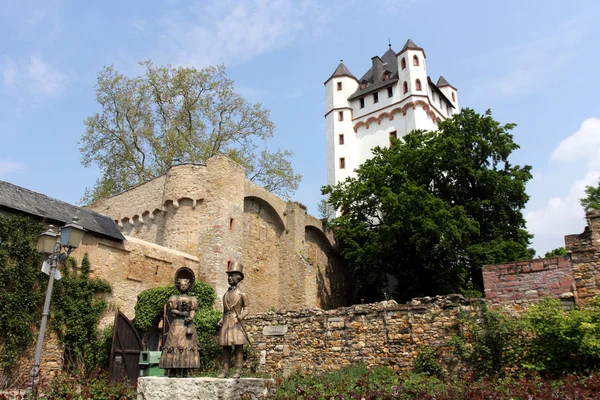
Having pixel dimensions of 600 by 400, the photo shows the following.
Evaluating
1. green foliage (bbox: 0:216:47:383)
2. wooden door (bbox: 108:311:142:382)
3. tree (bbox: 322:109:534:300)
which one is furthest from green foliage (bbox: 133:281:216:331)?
tree (bbox: 322:109:534:300)

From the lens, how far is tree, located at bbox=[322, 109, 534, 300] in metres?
20.4

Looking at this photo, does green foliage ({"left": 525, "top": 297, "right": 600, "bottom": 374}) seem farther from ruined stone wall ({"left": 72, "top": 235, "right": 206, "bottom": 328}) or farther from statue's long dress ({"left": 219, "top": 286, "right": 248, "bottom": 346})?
ruined stone wall ({"left": 72, "top": 235, "right": 206, "bottom": 328})

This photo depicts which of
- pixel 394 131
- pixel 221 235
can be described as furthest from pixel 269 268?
pixel 394 131

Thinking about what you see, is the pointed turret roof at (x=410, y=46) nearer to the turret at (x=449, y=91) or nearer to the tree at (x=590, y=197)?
the turret at (x=449, y=91)

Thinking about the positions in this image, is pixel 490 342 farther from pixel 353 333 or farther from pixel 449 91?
pixel 449 91

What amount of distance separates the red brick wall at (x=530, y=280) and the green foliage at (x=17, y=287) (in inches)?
455

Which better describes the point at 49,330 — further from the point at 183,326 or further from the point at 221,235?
the point at 183,326

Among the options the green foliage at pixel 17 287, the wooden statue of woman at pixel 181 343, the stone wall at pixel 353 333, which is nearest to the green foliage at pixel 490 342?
the stone wall at pixel 353 333

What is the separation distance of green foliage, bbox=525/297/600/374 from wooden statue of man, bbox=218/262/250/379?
5898 millimetres

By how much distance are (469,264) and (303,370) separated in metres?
9.87

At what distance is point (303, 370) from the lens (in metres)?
13.8

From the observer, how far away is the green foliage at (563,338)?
9594mm

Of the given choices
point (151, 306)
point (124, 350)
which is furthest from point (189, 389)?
point (151, 306)

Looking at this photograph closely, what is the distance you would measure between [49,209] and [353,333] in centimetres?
981
